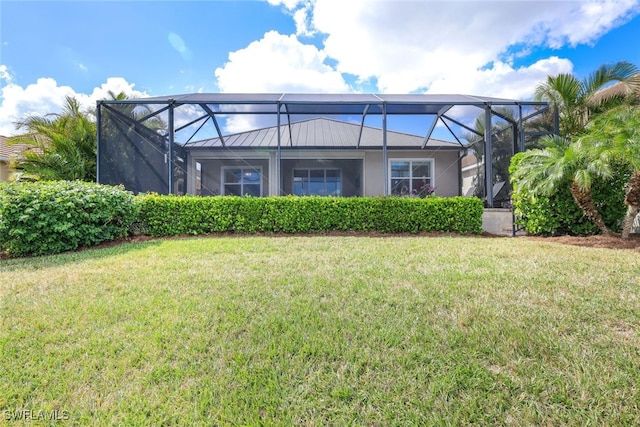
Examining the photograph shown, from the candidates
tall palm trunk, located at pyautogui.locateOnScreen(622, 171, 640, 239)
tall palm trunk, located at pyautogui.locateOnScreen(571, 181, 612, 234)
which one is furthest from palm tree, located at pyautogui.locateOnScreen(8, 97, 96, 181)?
tall palm trunk, located at pyautogui.locateOnScreen(622, 171, 640, 239)

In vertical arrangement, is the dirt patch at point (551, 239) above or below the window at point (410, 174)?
below

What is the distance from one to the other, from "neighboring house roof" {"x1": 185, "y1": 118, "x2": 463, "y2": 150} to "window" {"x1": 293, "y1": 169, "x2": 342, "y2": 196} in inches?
62.6

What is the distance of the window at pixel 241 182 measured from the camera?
44.1 feet

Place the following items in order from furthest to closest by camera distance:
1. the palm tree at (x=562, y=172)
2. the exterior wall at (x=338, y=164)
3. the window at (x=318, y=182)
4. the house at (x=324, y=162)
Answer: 1. the window at (x=318, y=182)
2. the exterior wall at (x=338, y=164)
3. the house at (x=324, y=162)
4. the palm tree at (x=562, y=172)

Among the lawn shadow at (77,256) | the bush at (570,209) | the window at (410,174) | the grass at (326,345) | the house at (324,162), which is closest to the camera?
the grass at (326,345)

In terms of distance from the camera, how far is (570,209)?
687 cm

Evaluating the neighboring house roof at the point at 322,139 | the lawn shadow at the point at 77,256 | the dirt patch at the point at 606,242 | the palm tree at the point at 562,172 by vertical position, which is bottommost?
the lawn shadow at the point at 77,256

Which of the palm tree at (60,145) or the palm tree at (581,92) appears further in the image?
the palm tree at (60,145)

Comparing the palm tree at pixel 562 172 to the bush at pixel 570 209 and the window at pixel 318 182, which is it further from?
the window at pixel 318 182

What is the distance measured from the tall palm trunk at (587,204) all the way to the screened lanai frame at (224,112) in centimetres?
234

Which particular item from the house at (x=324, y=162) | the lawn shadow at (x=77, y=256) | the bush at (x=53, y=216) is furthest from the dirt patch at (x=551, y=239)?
the house at (x=324, y=162)

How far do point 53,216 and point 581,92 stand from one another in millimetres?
14500

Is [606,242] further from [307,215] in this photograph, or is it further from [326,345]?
[326,345]

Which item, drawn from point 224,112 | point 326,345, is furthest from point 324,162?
point 326,345
